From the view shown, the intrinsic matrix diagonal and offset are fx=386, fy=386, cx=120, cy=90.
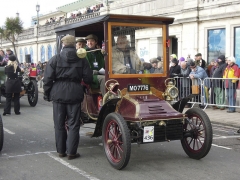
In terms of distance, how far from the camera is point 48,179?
507 centimetres

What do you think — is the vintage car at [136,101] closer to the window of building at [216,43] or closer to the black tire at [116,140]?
the black tire at [116,140]

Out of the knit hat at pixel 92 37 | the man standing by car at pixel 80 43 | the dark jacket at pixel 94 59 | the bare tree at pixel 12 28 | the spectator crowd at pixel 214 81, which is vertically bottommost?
the spectator crowd at pixel 214 81

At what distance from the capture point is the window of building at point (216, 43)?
54.2 feet

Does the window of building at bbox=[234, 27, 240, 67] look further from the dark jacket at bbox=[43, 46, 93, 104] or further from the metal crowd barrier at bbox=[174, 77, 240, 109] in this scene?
the dark jacket at bbox=[43, 46, 93, 104]

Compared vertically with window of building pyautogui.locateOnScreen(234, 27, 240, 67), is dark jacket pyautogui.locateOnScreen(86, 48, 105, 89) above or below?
below

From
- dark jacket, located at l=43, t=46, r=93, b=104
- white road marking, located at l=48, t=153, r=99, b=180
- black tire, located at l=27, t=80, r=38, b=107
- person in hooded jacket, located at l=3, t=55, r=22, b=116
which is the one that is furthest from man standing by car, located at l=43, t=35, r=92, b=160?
black tire, located at l=27, t=80, r=38, b=107

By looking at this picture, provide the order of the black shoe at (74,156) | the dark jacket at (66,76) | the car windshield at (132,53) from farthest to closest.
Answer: the car windshield at (132,53)
the black shoe at (74,156)
the dark jacket at (66,76)

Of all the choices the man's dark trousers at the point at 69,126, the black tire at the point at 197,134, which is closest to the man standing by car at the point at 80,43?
the man's dark trousers at the point at 69,126

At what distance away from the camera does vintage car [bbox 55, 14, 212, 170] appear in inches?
216

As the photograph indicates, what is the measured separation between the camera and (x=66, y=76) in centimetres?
591

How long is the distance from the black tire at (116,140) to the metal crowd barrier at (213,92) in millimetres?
6234

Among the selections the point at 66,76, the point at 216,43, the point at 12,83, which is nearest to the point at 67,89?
the point at 66,76

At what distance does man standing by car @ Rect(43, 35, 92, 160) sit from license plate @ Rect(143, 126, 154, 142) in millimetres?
1200

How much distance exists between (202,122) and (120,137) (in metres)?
1.28
